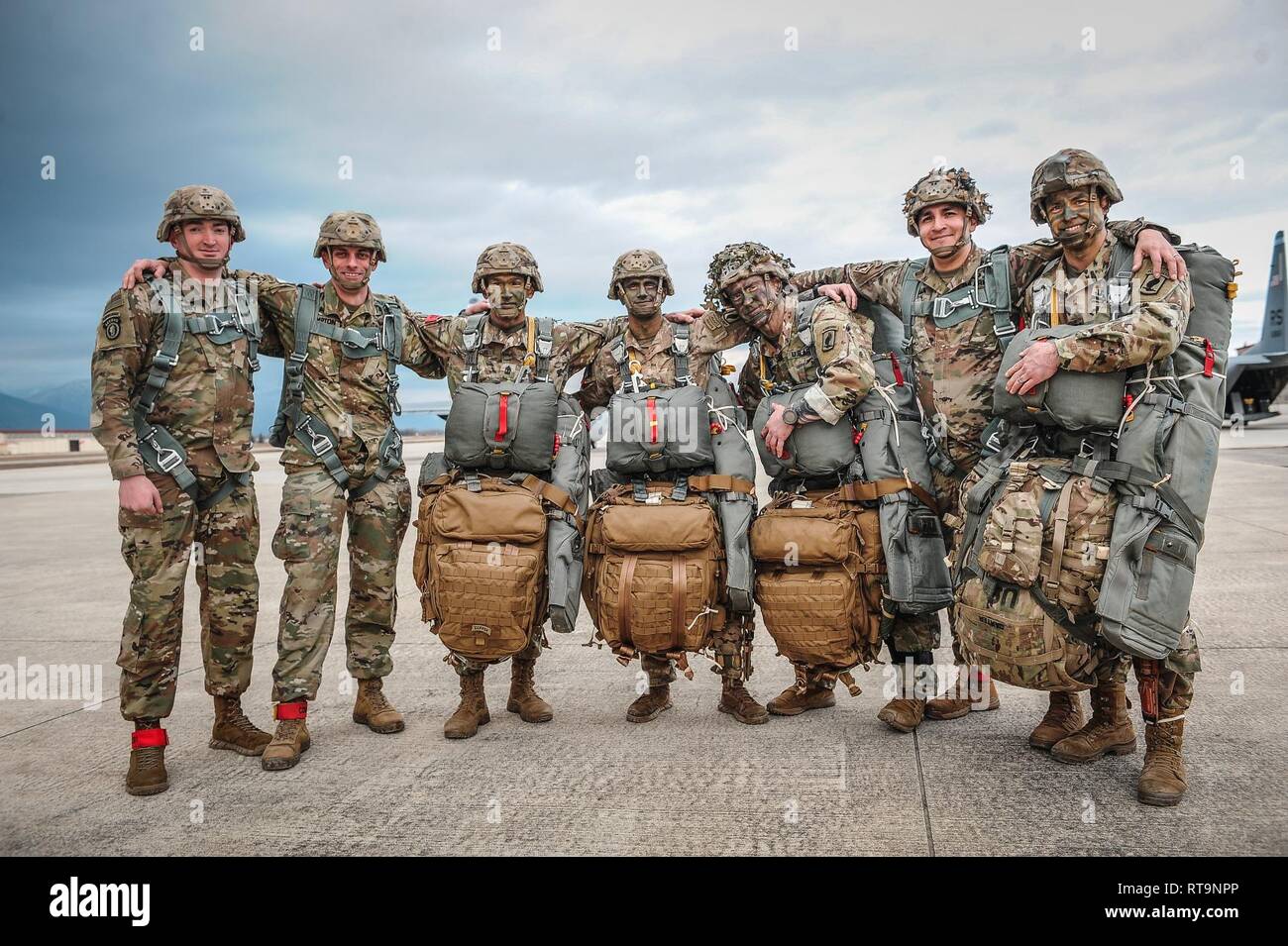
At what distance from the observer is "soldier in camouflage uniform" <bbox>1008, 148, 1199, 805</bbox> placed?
11.4 ft

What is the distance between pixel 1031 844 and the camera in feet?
10.3

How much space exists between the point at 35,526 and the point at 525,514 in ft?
41.3

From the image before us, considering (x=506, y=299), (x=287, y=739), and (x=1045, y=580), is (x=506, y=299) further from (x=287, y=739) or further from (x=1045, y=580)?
(x=1045, y=580)

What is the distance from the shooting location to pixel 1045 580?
143 inches

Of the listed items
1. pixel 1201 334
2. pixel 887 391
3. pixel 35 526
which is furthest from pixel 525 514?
pixel 35 526

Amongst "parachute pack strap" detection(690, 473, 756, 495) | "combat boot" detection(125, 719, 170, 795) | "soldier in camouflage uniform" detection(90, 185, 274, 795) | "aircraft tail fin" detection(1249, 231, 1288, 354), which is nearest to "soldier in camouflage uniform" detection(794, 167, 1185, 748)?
"parachute pack strap" detection(690, 473, 756, 495)

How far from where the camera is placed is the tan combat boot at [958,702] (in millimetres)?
4609

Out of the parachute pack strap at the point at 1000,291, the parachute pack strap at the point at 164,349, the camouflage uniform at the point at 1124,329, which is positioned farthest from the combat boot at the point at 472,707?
the parachute pack strap at the point at 1000,291

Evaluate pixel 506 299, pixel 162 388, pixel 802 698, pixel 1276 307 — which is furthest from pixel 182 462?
pixel 1276 307

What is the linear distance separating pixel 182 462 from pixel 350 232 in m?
1.49

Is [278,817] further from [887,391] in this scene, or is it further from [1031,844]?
[887,391]

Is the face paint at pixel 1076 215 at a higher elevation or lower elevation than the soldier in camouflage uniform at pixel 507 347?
higher

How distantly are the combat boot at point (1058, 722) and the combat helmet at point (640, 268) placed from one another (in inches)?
116

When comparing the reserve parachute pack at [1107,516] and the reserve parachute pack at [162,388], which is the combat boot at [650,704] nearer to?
the reserve parachute pack at [1107,516]
